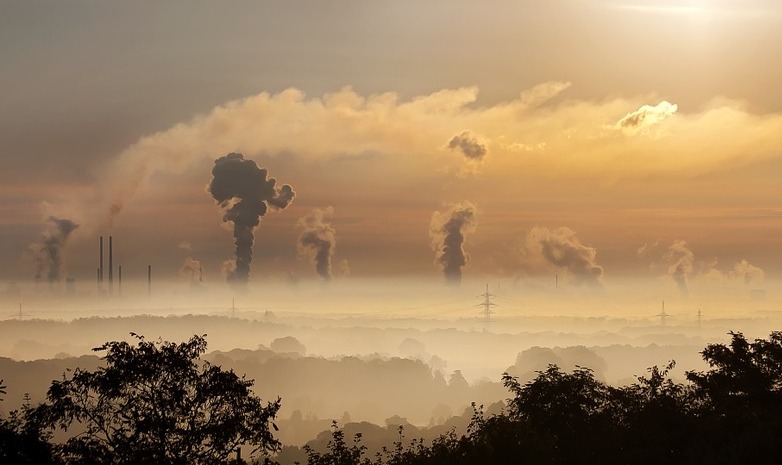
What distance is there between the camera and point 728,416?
203ft

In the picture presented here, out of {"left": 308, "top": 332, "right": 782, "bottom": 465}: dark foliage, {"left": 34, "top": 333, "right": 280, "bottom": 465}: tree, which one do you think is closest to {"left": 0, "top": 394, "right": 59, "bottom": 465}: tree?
{"left": 34, "top": 333, "right": 280, "bottom": 465}: tree

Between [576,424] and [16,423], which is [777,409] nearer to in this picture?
[576,424]

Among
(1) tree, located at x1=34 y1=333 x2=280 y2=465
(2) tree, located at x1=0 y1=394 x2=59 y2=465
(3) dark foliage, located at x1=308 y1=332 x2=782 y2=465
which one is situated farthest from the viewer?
(3) dark foliage, located at x1=308 y1=332 x2=782 y2=465

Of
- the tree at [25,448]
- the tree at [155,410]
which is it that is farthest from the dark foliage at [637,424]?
the tree at [25,448]

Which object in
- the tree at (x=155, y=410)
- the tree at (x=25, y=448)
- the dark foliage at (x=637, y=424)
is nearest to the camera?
the tree at (x=155, y=410)

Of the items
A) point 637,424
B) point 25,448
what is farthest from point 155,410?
point 637,424

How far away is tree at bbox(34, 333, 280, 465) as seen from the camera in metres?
42.6

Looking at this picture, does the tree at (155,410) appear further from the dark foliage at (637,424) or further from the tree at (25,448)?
the dark foliage at (637,424)

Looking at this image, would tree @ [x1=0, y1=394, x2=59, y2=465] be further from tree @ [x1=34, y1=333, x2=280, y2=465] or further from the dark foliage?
the dark foliage

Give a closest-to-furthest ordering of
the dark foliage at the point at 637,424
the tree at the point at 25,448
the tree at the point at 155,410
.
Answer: the tree at the point at 155,410 < the tree at the point at 25,448 < the dark foliage at the point at 637,424

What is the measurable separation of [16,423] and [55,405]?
6969 millimetres

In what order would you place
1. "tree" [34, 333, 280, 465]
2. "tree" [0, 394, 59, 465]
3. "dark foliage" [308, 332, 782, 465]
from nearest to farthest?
"tree" [34, 333, 280, 465] < "tree" [0, 394, 59, 465] < "dark foliage" [308, 332, 782, 465]

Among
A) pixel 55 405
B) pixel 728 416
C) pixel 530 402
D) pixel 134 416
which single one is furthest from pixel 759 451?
pixel 55 405

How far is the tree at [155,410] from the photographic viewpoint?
140 ft
